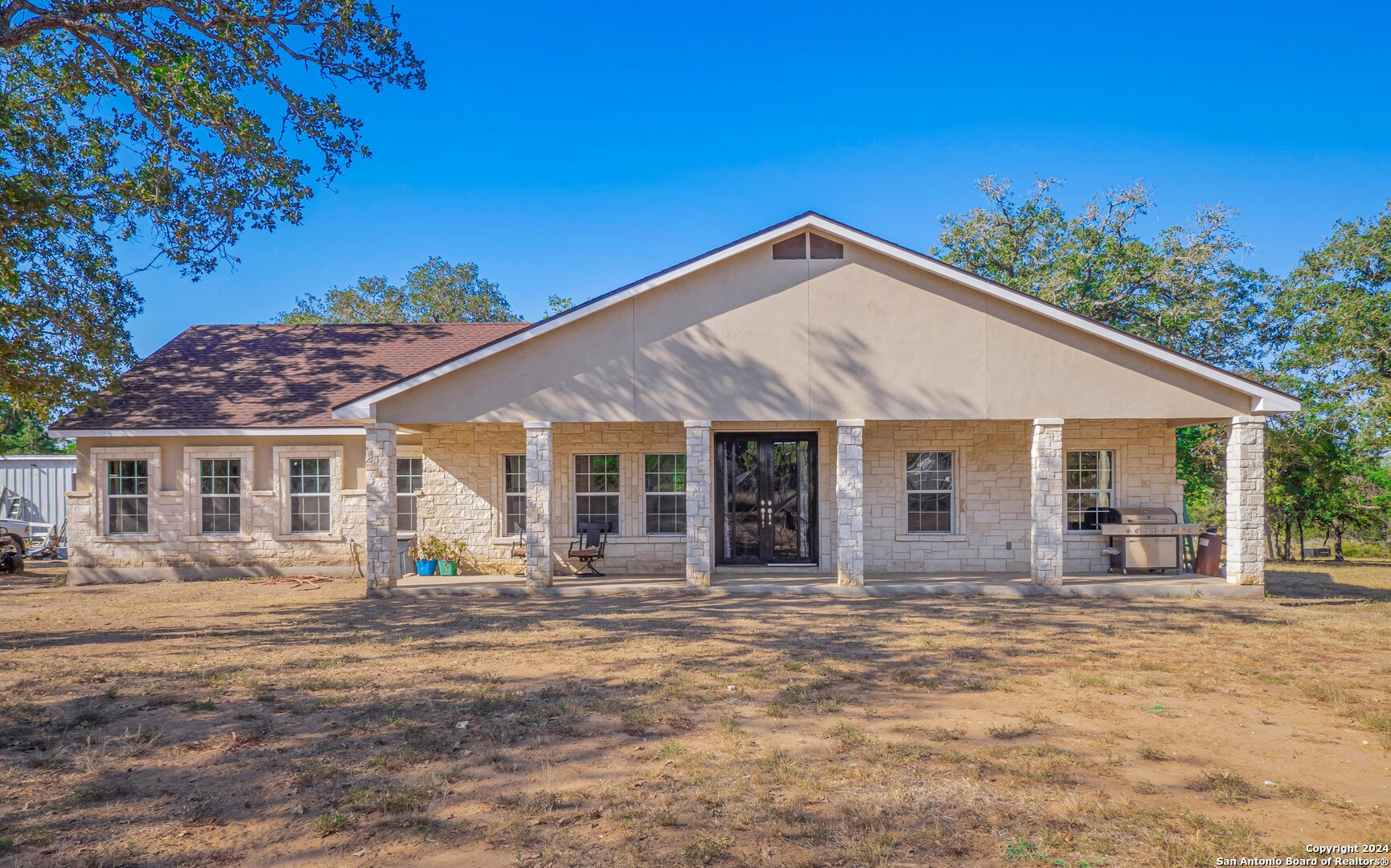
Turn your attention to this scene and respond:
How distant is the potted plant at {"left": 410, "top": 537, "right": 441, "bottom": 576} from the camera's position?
14.2 m

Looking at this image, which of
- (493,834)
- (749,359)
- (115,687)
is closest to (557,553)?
(749,359)

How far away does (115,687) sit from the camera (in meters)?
6.81

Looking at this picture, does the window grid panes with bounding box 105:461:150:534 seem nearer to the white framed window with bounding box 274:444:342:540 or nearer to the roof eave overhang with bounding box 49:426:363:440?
the roof eave overhang with bounding box 49:426:363:440

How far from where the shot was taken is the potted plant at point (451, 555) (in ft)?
46.5

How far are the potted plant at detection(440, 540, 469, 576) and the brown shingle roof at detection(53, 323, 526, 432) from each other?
10.8ft

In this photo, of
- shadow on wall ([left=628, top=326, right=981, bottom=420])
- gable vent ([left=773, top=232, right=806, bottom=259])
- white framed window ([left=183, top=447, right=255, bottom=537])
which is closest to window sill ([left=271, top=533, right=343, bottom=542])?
white framed window ([left=183, top=447, right=255, bottom=537])

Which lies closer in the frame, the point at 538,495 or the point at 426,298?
the point at 538,495

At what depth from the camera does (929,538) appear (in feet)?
45.7

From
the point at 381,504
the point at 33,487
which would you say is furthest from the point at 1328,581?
the point at 33,487

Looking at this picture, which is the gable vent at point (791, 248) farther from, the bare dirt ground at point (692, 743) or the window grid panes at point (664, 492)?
the bare dirt ground at point (692, 743)

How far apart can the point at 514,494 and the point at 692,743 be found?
32.2 feet

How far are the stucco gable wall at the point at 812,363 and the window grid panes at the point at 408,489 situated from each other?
3.15 meters

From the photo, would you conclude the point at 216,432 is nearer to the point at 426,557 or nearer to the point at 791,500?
the point at 426,557

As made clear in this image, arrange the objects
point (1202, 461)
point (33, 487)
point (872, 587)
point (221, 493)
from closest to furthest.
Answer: point (872, 587), point (221, 493), point (1202, 461), point (33, 487)
